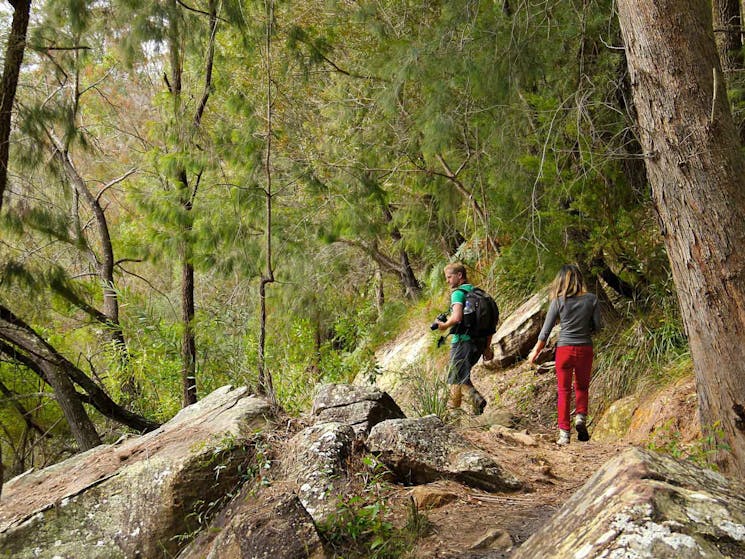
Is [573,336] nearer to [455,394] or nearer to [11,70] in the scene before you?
[455,394]

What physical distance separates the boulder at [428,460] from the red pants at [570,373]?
2.10 metres

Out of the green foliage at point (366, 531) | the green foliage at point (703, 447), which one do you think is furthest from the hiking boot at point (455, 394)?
the green foliage at point (366, 531)

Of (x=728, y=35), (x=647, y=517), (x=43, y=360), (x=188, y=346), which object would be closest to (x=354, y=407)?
(x=647, y=517)

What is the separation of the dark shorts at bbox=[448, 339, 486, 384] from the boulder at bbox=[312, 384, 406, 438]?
1.58 meters

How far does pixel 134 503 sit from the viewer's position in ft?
14.4

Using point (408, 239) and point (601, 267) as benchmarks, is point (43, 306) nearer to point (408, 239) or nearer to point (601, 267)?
point (601, 267)

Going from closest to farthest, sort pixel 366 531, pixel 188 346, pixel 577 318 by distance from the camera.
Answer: pixel 366 531 < pixel 577 318 < pixel 188 346

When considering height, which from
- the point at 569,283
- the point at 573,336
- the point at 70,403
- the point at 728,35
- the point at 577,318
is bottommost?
the point at 70,403

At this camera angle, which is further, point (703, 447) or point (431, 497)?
point (703, 447)

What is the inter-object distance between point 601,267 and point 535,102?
216 centimetres

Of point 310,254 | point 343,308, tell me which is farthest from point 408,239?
point 343,308

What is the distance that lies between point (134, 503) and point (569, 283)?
4276 mm

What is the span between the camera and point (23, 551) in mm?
4227

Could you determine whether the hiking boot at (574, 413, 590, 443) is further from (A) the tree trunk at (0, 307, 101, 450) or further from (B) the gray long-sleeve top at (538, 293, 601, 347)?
(A) the tree trunk at (0, 307, 101, 450)
